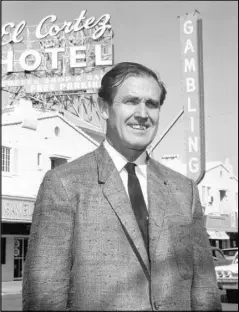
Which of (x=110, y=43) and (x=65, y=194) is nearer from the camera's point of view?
(x=65, y=194)

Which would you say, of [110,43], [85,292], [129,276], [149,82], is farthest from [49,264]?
[110,43]

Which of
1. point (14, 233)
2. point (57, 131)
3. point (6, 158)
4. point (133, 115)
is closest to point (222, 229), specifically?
point (57, 131)

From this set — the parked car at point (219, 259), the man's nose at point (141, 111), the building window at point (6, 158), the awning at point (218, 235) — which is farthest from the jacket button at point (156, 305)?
the awning at point (218, 235)

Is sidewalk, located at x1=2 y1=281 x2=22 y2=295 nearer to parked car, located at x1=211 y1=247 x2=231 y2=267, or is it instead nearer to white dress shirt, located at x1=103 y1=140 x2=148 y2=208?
parked car, located at x1=211 y1=247 x2=231 y2=267

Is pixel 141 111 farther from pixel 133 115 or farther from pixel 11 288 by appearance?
pixel 11 288

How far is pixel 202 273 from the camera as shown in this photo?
237cm

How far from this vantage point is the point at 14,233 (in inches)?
925

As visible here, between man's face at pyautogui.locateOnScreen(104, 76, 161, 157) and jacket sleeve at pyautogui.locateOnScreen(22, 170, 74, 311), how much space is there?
312mm

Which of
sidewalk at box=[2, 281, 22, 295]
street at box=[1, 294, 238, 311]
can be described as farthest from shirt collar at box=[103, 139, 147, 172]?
sidewalk at box=[2, 281, 22, 295]

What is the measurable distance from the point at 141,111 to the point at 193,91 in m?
22.5

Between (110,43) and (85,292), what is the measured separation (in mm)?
30218

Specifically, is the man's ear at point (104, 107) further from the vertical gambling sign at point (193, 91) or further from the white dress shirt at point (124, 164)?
the vertical gambling sign at point (193, 91)

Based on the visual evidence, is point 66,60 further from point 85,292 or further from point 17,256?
point 85,292

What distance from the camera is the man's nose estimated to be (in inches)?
89.9
